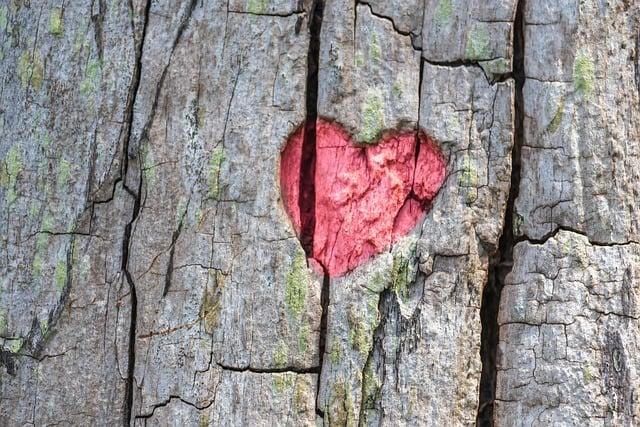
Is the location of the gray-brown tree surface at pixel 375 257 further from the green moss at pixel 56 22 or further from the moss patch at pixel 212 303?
the green moss at pixel 56 22

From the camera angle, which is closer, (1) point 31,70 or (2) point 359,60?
(2) point 359,60

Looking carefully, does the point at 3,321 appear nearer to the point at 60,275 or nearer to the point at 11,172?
the point at 60,275

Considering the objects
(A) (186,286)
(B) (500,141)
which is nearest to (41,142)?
(A) (186,286)

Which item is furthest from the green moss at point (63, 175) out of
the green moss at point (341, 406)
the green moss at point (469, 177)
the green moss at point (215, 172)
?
the green moss at point (469, 177)

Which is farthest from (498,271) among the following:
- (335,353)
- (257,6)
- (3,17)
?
(3,17)

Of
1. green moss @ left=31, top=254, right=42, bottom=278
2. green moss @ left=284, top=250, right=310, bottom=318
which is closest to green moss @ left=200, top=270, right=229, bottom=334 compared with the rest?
green moss @ left=284, top=250, right=310, bottom=318

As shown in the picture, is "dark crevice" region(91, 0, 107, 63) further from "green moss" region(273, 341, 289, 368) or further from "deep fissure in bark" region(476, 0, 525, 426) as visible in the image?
"deep fissure in bark" region(476, 0, 525, 426)

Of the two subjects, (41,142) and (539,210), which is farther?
(41,142)

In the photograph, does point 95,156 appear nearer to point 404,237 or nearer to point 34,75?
point 34,75
